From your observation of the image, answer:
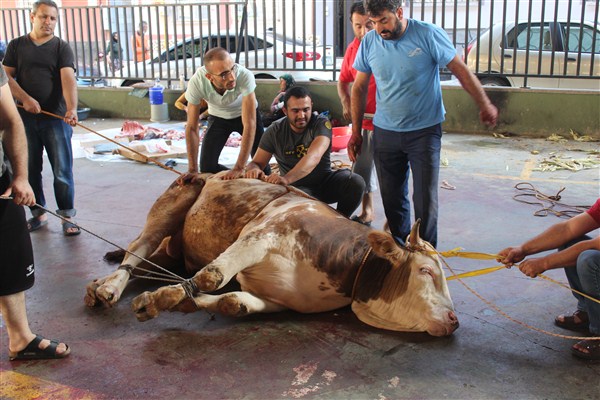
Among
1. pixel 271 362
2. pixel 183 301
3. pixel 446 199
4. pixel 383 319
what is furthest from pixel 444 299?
pixel 446 199

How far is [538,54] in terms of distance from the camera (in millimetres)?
10719

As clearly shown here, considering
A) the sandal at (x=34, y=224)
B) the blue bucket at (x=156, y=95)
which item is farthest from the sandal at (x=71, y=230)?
the blue bucket at (x=156, y=95)

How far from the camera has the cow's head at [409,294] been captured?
3.46m

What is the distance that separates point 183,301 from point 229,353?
38 cm

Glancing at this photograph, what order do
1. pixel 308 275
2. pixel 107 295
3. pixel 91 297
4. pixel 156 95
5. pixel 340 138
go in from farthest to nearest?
pixel 156 95
pixel 340 138
pixel 91 297
pixel 107 295
pixel 308 275

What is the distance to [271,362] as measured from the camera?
11.0 ft

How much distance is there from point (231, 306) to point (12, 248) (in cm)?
119

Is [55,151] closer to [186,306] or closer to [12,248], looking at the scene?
[12,248]

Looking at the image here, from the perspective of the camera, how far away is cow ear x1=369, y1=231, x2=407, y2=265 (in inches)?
143

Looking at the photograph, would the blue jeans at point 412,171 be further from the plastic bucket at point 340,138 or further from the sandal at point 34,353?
the plastic bucket at point 340,138

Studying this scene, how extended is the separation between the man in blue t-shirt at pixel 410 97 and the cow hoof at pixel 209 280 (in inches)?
68.0

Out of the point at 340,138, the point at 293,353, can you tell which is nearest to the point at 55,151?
the point at 293,353

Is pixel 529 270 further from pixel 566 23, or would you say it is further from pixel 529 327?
pixel 566 23

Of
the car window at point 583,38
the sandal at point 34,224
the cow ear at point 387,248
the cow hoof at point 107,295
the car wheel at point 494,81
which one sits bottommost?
the sandal at point 34,224
